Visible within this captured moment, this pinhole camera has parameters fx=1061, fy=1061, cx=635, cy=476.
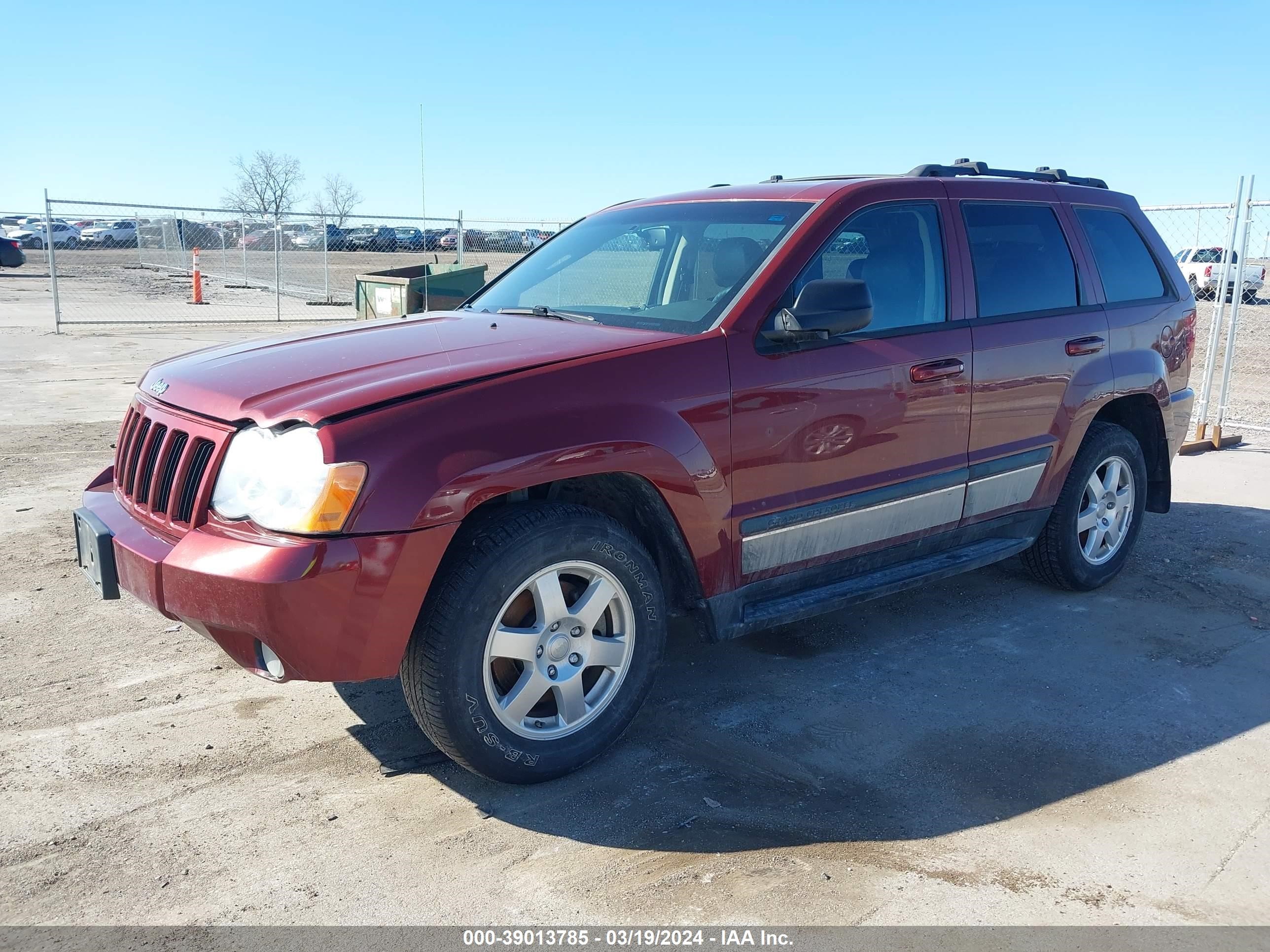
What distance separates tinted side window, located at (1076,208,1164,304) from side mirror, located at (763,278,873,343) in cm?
209

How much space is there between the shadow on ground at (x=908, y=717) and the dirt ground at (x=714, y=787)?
0.01m

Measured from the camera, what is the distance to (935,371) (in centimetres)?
427

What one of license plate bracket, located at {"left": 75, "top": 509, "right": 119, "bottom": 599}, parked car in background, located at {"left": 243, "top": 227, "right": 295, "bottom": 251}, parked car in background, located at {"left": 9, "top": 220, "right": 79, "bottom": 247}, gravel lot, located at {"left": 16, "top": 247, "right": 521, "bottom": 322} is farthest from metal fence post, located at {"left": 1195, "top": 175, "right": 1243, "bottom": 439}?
parked car in background, located at {"left": 9, "top": 220, "right": 79, "bottom": 247}

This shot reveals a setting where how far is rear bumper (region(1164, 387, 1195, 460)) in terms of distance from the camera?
5574mm

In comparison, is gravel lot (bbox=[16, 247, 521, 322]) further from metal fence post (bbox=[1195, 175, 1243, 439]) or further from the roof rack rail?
the roof rack rail

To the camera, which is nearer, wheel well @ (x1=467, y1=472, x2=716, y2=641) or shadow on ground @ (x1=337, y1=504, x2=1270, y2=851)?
shadow on ground @ (x1=337, y1=504, x2=1270, y2=851)

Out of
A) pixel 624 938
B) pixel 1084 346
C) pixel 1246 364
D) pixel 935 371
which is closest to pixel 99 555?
pixel 624 938

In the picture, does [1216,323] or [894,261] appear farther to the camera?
[1216,323]

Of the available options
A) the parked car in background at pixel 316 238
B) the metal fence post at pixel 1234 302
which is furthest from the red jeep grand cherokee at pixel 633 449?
the parked car in background at pixel 316 238

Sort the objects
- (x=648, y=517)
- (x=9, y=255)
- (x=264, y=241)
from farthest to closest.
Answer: (x=9, y=255), (x=264, y=241), (x=648, y=517)

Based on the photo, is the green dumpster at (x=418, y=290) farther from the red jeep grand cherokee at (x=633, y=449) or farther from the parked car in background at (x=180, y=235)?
the parked car in background at (x=180, y=235)

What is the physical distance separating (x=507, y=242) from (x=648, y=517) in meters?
18.5

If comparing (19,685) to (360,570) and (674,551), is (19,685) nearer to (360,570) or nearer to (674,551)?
(360,570)

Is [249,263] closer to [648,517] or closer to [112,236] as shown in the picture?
[112,236]
